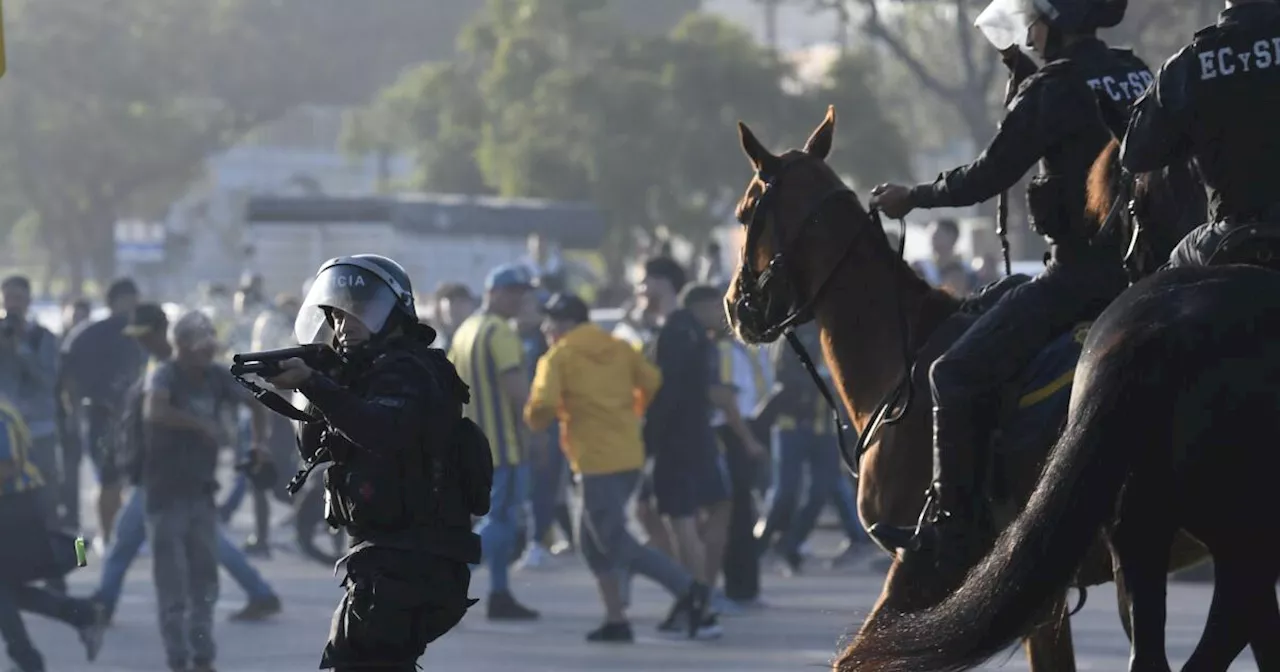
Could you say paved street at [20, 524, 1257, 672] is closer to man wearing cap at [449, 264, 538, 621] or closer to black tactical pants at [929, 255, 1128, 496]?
man wearing cap at [449, 264, 538, 621]

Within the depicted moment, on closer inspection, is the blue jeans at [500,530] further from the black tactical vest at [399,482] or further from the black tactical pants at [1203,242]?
the black tactical pants at [1203,242]

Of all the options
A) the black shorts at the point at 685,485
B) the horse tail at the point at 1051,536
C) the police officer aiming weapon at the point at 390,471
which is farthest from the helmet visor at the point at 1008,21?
the black shorts at the point at 685,485

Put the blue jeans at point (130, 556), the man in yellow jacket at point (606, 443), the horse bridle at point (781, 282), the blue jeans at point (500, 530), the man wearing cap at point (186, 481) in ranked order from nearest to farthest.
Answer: the horse bridle at point (781, 282) < the man wearing cap at point (186, 481) < the man in yellow jacket at point (606, 443) < the blue jeans at point (130, 556) < the blue jeans at point (500, 530)

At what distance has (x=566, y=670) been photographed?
11.1 m

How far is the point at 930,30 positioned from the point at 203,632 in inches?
1805

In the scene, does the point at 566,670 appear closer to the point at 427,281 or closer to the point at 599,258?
the point at 427,281

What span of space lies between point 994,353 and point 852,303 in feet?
2.98

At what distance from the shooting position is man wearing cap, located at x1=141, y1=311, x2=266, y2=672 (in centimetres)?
1121

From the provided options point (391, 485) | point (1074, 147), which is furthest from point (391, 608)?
point (1074, 147)

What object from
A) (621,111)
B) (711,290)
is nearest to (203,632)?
(711,290)

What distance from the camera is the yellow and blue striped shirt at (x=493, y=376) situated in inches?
538

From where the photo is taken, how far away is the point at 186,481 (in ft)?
38.3

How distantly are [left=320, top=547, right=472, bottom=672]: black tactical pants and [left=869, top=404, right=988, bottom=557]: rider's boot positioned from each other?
5.68ft

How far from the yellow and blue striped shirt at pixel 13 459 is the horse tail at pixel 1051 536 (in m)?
6.54
